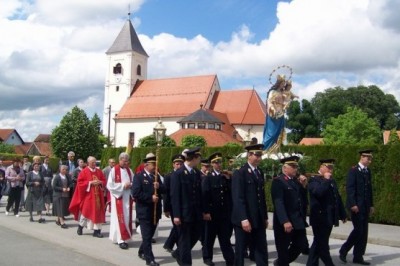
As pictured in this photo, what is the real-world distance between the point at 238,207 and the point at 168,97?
6766cm

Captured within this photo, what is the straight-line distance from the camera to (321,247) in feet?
25.7

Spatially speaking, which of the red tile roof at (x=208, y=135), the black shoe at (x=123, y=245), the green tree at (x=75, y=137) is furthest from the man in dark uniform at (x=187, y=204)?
the green tree at (x=75, y=137)

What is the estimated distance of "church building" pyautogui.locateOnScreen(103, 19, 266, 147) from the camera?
65.3 meters

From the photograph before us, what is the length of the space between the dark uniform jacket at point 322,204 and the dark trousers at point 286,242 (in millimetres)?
437

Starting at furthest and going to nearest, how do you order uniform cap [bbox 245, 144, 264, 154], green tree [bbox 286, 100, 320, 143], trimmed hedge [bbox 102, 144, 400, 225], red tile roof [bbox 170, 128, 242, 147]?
green tree [bbox 286, 100, 320, 143] < red tile roof [bbox 170, 128, 242, 147] < trimmed hedge [bbox 102, 144, 400, 225] < uniform cap [bbox 245, 144, 264, 154]

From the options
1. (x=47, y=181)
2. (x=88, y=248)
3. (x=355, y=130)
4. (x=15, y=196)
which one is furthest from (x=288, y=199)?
(x=355, y=130)

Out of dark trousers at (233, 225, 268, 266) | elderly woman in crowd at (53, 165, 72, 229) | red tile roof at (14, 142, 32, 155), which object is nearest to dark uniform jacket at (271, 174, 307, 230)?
dark trousers at (233, 225, 268, 266)

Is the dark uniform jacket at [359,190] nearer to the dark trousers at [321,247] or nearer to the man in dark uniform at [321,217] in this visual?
the man in dark uniform at [321,217]

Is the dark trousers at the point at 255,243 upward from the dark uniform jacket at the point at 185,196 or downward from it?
downward

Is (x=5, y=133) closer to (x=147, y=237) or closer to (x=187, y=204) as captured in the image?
(x=147, y=237)

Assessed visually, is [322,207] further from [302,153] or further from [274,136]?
[274,136]

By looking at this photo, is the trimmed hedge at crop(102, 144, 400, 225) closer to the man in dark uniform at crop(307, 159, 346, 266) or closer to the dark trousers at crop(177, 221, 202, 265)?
the man in dark uniform at crop(307, 159, 346, 266)

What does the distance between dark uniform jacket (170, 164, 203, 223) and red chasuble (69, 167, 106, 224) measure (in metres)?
4.19

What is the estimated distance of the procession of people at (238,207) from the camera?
23.8ft
